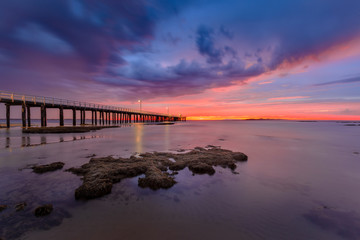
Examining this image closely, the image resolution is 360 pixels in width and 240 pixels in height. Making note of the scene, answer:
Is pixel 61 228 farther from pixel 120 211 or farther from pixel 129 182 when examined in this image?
pixel 129 182

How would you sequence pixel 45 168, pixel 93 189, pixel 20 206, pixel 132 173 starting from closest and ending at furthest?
pixel 20 206 → pixel 93 189 → pixel 132 173 → pixel 45 168

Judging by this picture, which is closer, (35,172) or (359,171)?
(35,172)

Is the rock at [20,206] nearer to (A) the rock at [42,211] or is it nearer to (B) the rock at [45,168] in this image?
(A) the rock at [42,211]

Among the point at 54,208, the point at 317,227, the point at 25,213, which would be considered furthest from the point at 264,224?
the point at 25,213

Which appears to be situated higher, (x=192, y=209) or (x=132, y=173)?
(x=132, y=173)

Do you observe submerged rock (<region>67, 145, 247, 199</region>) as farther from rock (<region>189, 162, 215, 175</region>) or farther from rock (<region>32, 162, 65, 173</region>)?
rock (<region>32, 162, 65, 173</region>)

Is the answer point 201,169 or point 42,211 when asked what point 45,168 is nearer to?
point 42,211

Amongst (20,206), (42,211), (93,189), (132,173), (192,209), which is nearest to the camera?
(42,211)

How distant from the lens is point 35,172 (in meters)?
6.54

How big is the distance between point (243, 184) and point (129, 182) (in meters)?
4.49

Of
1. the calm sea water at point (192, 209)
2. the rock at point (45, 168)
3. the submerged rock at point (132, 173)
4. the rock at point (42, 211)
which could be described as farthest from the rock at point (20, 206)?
the rock at point (45, 168)

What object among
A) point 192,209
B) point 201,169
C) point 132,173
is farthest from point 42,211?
point 201,169

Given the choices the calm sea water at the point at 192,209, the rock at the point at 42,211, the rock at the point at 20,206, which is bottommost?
the calm sea water at the point at 192,209

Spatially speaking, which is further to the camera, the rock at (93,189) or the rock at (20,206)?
the rock at (93,189)
